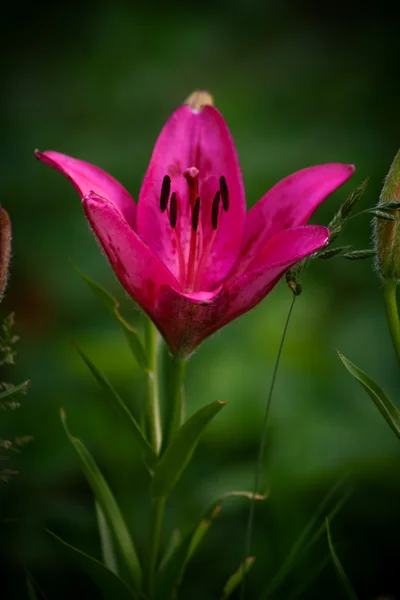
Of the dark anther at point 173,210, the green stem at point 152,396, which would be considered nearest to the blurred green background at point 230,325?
the green stem at point 152,396

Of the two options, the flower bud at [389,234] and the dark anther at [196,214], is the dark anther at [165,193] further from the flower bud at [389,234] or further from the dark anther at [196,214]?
the flower bud at [389,234]

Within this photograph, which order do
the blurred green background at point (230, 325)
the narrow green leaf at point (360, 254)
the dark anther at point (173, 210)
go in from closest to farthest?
the narrow green leaf at point (360, 254) → the dark anther at point (173, 210) → the blurred green background at point (230, 325)

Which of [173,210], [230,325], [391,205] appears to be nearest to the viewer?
[391,205]

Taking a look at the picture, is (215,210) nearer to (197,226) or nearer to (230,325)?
(197,226)

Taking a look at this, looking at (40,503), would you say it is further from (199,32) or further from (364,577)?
(199,32)

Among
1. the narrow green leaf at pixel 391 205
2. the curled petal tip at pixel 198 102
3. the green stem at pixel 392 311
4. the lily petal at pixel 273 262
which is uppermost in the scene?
the curled petal tip at pixel 198 102

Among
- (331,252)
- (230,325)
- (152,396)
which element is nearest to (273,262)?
(331,252)

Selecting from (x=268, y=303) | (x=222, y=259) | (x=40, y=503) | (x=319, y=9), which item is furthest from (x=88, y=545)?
(x=319, y=9)
